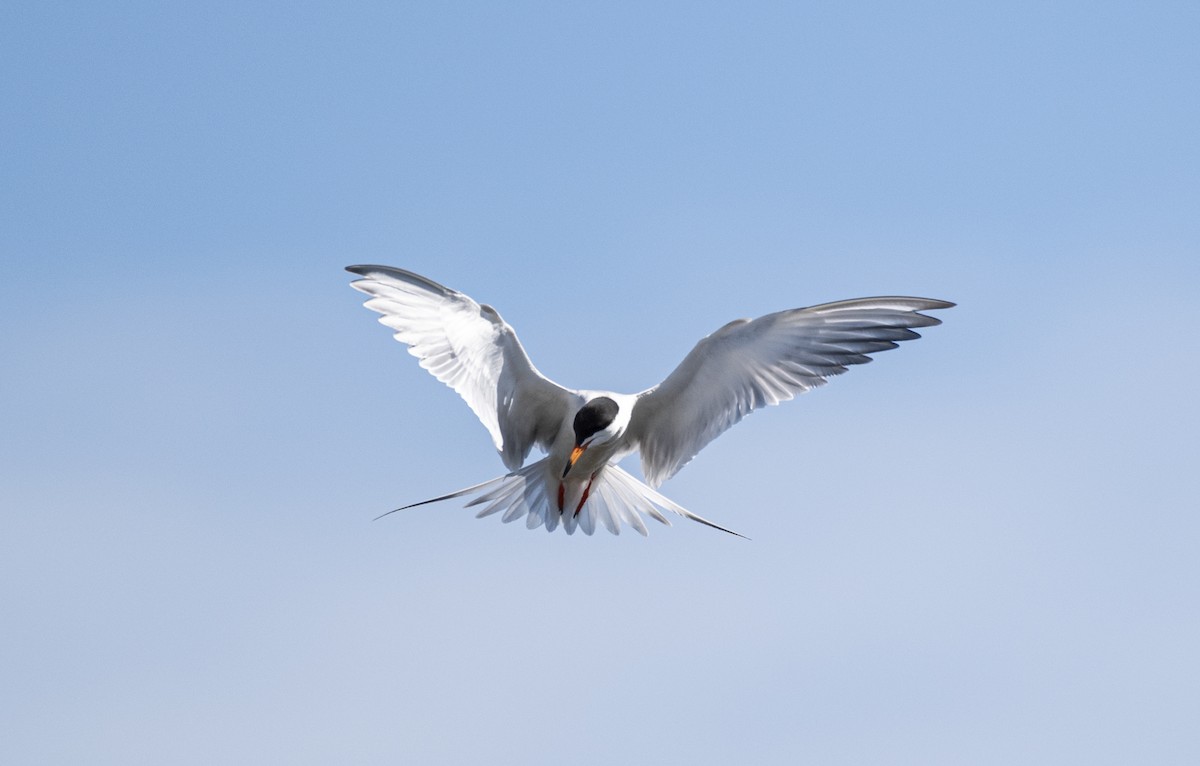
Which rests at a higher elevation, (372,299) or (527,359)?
(372,299)

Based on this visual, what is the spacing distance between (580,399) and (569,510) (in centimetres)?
74

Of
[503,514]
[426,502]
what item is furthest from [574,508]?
[426,502]

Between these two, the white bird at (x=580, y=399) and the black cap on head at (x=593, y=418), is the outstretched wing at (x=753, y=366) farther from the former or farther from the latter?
the black cap on head at (x=593, y=418)

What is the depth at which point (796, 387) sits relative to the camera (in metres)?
8.56

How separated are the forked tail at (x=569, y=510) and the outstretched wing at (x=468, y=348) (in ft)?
1.04

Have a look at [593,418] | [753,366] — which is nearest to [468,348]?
[593,418]

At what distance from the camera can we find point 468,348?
362 inches

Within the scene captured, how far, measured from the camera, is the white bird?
28.1ft

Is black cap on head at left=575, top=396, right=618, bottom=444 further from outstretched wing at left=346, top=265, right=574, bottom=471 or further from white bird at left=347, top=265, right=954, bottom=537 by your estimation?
outstretched wing at left=346, top=265, right=574, bottom=471

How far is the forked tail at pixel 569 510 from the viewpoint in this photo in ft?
29.8

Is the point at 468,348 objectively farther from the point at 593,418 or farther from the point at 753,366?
Answer: the point at 753,366

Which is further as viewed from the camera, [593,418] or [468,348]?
[468,348]

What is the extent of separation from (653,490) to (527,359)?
A: 1.18 meters

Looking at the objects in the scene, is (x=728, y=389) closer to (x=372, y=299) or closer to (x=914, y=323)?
(x=914, y=323)
